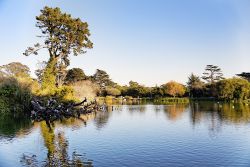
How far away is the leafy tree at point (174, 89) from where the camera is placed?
234 feet

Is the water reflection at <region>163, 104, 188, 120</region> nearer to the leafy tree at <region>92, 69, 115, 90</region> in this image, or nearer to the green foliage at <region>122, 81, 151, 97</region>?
the green foliage at <region>122, 81, 151, 97</region>

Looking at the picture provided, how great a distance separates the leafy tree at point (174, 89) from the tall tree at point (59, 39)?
37.5 m

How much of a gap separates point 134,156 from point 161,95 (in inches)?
2579

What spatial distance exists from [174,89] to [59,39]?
1621 inches

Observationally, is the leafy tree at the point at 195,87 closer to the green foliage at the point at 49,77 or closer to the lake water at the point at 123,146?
the green foliage at the point at 49,77

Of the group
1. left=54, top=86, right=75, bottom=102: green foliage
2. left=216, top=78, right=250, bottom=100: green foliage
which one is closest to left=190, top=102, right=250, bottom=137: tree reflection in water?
left=54, top=86, right=75, bottom=102: green foliage

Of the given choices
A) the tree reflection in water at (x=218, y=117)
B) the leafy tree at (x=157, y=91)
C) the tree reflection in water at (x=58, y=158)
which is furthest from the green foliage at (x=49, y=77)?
the leafy tree at (x=157, y=91)

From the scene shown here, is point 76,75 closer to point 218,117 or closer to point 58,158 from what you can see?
point 218,117

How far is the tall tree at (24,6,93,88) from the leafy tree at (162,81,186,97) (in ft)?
123

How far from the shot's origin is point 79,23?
118 feet

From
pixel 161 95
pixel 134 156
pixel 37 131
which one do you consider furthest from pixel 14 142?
pixel 161 95

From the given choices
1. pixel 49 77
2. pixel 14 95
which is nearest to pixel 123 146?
pixel 14 95

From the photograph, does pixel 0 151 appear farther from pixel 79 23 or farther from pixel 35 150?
pixel 79 23

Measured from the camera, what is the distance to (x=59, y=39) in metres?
34.8
